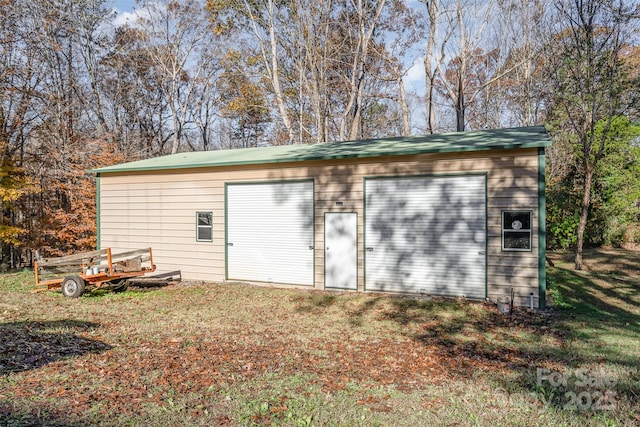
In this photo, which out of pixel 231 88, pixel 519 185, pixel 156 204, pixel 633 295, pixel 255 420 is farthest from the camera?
pixel 231 88

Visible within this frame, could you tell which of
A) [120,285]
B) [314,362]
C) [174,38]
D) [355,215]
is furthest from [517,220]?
[174,38]

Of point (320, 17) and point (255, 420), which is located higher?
point (320, 17)

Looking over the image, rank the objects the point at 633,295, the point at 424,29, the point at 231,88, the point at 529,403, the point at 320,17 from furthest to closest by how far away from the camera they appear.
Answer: the point at 231,88 < the point at 424,29 < the point at 320,17 < the point at 633,295 < the point at 529,403

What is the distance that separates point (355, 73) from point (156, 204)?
1195cm

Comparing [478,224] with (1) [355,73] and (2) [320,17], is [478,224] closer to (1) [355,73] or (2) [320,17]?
(1) [355,73]

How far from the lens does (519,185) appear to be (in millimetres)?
8227

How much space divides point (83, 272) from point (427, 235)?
8.04 meters

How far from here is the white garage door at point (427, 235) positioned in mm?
8625

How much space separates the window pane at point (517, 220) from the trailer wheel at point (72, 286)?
9.31 m

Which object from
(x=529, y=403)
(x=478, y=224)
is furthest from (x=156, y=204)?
(x=529, y=403)

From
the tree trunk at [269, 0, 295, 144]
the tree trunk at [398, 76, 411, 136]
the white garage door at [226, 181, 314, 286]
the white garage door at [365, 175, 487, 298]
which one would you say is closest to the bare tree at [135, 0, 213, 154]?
the tree trunk at [269, 0, 295, 144]

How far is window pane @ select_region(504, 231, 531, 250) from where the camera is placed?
26.7 feet

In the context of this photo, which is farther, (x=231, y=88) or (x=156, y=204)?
(x=231, y=88)

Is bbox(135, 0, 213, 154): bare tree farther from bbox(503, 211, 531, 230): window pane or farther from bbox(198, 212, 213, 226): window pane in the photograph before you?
bbox(503, 211, 531, 230): window pane
